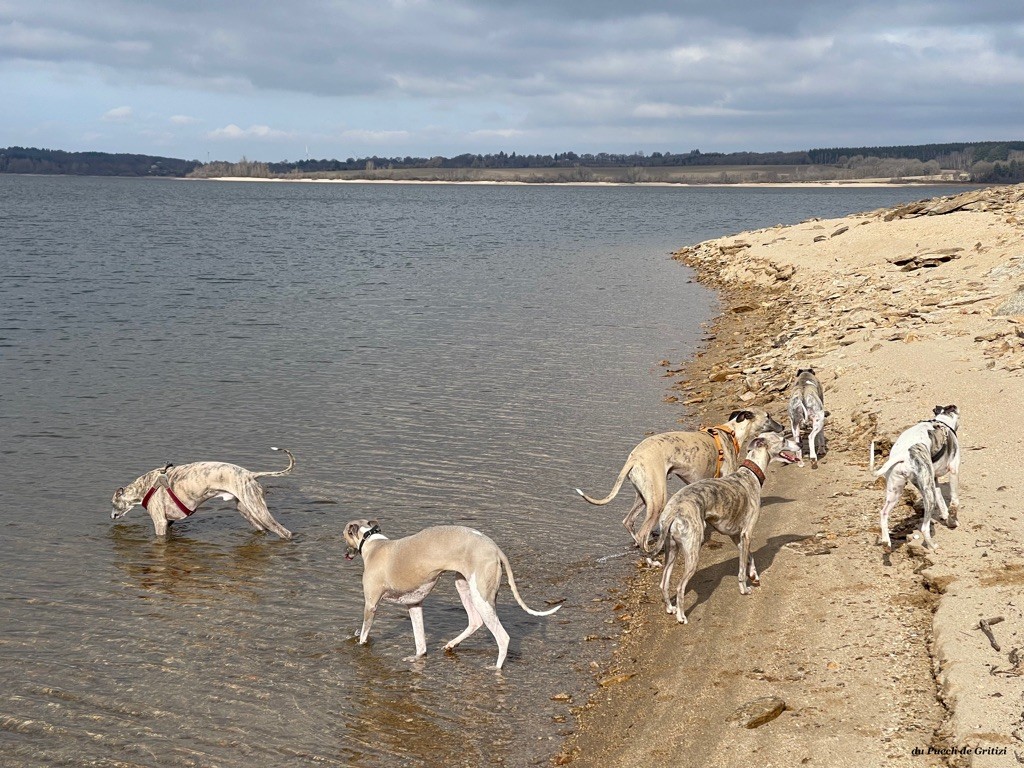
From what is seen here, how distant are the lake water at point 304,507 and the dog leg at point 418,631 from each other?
0.16 meters

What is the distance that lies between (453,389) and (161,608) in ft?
36.0

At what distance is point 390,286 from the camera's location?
40.8 meters

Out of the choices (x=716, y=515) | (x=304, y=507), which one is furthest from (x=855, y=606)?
(x=304, y=507)

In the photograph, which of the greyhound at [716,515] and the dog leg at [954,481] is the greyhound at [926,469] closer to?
the dog leg at [954,481]

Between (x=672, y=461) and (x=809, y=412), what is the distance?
11.2ft

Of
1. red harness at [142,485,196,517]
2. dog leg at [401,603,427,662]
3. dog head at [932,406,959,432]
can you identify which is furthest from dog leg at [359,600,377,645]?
dog head at [932,406,959,432]

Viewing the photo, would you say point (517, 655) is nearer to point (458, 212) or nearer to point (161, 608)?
point (161, 608)

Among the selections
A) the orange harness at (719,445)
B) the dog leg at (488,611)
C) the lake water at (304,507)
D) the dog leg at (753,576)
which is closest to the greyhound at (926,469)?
the dog leg at (753,576)

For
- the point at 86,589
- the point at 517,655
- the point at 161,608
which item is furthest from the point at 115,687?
the point at 517,655

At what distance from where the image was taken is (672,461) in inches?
450

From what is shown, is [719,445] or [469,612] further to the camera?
[719,445]

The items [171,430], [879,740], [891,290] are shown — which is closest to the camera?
[879,740]

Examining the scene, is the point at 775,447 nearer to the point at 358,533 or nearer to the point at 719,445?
the point at 719,445

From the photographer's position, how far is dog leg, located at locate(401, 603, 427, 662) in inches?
370
